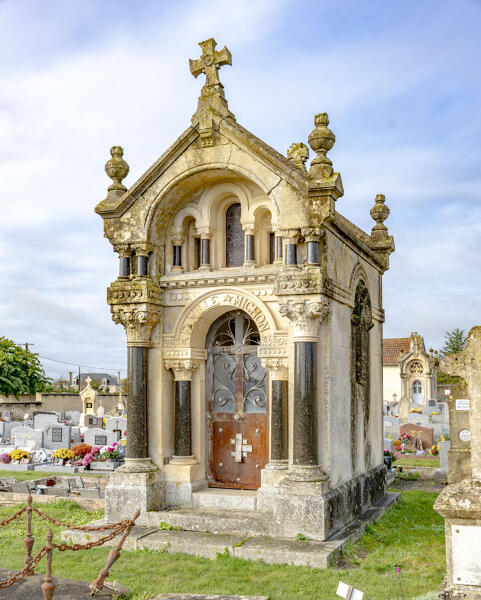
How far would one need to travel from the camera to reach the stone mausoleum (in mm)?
9531

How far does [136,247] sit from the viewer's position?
10617 millimetres

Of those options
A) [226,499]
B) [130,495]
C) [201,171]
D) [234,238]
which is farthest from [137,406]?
[201,171]

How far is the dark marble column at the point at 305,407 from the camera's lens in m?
9.32

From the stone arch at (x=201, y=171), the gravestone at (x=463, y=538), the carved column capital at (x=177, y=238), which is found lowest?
the gravestone at (x=463, y=538)

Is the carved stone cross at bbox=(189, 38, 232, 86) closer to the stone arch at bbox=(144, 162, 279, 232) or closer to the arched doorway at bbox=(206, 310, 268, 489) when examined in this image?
the stone arch at bbox=(144, 162, 279, 232)

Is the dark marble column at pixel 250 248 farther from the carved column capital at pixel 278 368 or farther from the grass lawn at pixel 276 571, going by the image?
the grass lawn at pixel 276 571

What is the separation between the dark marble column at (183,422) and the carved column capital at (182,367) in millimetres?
102

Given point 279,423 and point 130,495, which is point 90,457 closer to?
point 130,495

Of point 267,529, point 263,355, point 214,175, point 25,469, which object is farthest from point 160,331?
point 25,469

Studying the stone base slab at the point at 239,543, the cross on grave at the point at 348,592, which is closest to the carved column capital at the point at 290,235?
the stone base slab at the point at 239,543

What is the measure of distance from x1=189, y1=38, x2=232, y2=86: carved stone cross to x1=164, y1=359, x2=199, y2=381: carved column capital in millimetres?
4531

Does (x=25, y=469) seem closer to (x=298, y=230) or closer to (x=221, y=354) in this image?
(x=221, y=354)

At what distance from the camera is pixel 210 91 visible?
10422mm

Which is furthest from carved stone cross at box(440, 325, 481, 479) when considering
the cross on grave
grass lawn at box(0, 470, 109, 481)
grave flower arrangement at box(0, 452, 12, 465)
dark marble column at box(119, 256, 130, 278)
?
grave flower arrangement at box(0, 452, 12, 465)
